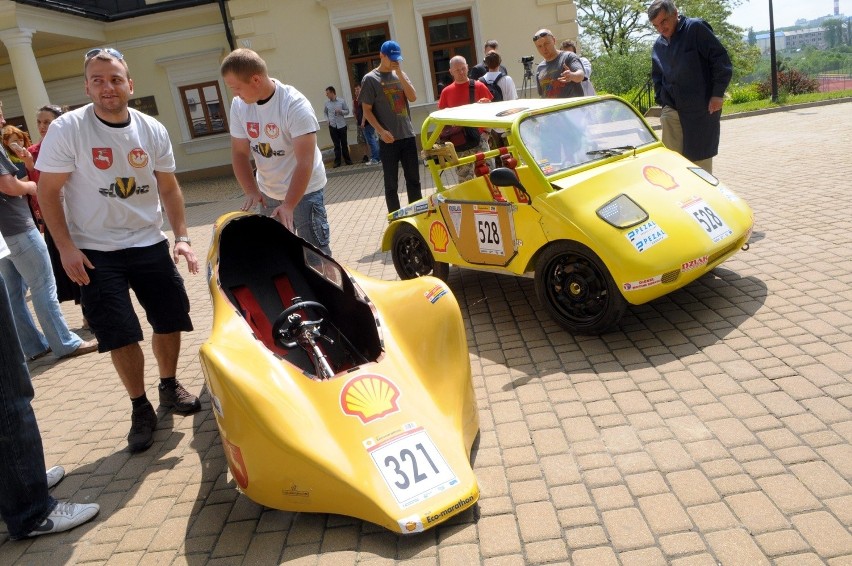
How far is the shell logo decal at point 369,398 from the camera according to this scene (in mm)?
3098

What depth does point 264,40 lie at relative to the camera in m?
17.4

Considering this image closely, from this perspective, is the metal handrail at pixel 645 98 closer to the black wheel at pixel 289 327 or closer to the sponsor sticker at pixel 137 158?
the sponsor sticker at pixel 137 158

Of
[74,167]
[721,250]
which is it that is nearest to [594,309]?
[721,250]

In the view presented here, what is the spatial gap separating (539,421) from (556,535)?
3.27ft

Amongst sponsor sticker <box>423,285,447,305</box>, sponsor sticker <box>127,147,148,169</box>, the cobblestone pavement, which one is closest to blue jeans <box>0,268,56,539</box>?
the cobblestone pavement

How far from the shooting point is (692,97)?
6359 millimetres

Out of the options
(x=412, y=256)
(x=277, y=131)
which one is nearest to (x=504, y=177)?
(x=277, y=131)

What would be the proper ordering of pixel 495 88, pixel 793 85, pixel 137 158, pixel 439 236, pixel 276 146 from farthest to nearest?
1. pixel 793 85
2. pixel 495 88
3. pixel 439 236
4. pixel 276 146
5. pixel 137 158

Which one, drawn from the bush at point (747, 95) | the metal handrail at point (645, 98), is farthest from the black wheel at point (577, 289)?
the bush at point (747, 95)

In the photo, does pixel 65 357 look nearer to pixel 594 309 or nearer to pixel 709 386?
pixel 594 309

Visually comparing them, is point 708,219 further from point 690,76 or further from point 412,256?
point 412,256

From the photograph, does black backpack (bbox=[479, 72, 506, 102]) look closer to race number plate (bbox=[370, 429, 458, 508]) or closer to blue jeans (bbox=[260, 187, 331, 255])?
blue jeans (bbox=[260, 187, 331, 255])

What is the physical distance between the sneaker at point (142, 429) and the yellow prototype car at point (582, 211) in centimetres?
259

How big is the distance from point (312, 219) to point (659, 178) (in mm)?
2489
